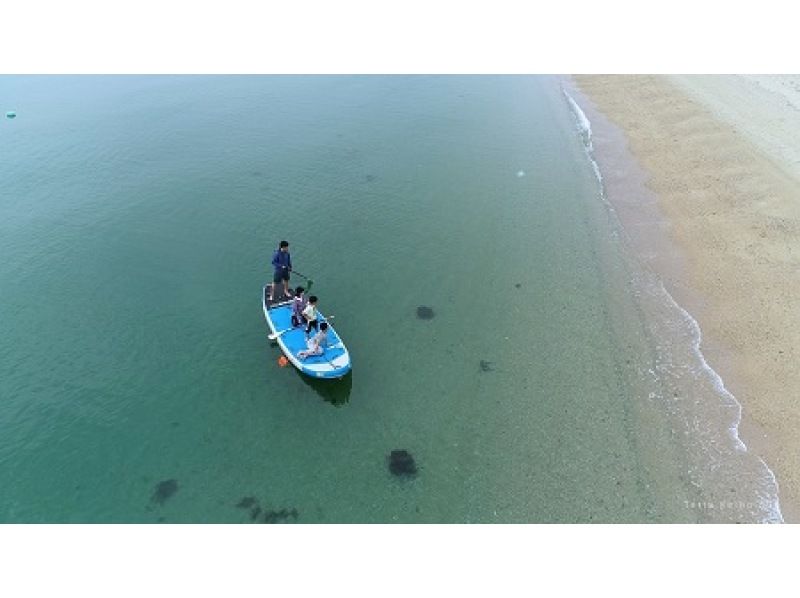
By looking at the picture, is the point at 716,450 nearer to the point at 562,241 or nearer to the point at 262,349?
the point at 562,241

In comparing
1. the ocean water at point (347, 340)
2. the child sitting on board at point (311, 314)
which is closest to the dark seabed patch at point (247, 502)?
the ocean water at point (347, 340)

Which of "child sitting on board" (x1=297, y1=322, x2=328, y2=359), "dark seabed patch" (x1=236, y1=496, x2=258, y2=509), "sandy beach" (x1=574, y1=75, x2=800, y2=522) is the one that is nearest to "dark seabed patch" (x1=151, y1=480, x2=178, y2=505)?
"dark seabed patch" (x1=236, y1=496, x2=258, y2=509)

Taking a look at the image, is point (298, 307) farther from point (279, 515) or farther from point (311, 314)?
point (279, 515)


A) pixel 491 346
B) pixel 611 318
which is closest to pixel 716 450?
pixel 611 318

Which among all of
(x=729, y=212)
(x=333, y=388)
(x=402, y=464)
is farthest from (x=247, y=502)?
(x=729, y=212)

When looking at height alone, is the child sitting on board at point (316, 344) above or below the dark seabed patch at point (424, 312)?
above

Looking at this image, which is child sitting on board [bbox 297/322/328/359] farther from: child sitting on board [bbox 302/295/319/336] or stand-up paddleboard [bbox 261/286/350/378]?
child sitting on board [bbox 302/295/319/336]

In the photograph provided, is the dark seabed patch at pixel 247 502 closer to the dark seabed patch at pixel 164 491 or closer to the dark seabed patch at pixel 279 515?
the dark seabed patch at pixel 279 515
